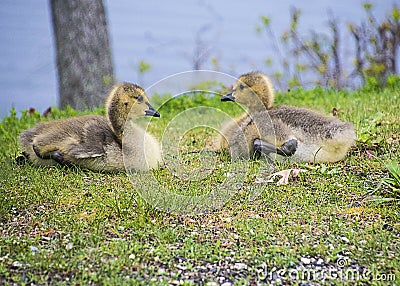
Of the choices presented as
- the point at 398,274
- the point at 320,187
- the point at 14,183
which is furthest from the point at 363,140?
the point at 14,183

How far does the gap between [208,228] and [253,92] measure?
2190mm

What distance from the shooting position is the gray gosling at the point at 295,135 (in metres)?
5.55

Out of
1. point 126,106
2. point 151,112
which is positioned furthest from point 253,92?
point 126,106

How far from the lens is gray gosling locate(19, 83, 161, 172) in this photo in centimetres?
555

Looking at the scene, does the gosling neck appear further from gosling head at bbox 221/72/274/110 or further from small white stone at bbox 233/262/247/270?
small white stone at bbox 233/262/247/270

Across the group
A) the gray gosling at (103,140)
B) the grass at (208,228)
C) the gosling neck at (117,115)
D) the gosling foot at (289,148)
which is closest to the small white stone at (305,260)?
the grass at (208,228)

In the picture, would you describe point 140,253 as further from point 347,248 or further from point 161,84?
point 161,84

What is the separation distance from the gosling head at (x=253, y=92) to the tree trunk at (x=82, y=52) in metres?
3.46

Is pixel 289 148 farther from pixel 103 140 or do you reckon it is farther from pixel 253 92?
pixel 103 140

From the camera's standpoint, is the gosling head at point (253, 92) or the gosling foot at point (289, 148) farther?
the gosling head at point (253, 92)

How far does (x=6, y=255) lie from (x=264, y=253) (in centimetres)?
161

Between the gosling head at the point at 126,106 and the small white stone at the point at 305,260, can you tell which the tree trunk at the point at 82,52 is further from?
the small white stone at the point at 305,260

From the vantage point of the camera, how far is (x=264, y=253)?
3955 mm

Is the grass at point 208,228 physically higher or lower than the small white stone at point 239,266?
higher
